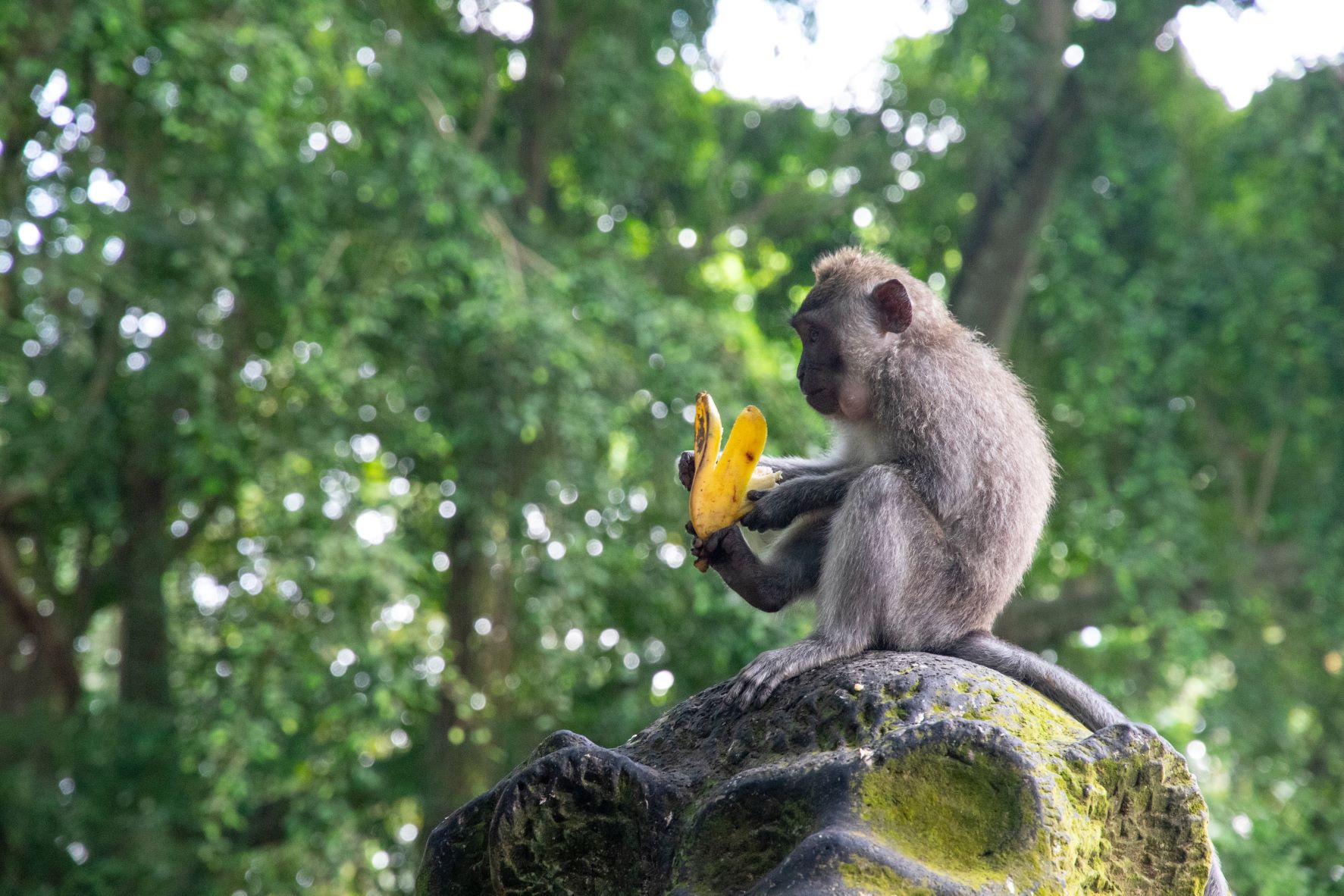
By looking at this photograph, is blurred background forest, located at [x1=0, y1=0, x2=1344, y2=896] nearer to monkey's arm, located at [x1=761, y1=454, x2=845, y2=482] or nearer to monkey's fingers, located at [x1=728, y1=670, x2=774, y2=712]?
monkey's arm, located at [x1=761, y1=454, x2=845, y2=482]

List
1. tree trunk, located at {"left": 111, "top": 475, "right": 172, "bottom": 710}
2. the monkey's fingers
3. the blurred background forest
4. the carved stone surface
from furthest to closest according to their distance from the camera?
tree trunk, located at {"left": 111, "top": 475, "right": 172, "bottom": 710} → the blurred background forest → the monkey's fingers → the carved stone surface

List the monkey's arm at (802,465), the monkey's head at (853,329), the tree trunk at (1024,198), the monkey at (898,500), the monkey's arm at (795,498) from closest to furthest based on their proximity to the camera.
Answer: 1. the monkey at (898,500)
2. the monkey's arm at (795,498)
3. the monkey's head at (853,329)
4. the monkey's arm at (802,465)
5. the tree trunk at (1024,198)

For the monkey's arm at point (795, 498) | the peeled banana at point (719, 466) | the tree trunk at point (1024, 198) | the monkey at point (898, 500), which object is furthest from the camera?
the tree trunk at point (1024, 198)

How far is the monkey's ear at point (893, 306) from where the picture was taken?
461 cm

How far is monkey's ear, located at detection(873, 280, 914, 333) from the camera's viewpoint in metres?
4.61

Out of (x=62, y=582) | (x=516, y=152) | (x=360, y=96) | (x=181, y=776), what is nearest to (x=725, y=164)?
(x=516, y=152)

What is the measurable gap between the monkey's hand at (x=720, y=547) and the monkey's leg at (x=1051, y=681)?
691 mm

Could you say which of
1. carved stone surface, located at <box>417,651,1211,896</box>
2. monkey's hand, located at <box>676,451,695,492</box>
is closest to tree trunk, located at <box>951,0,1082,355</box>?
monkey's hand, located at <box>676,451,695,492</box>

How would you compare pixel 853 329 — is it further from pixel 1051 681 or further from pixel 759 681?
pixel 759 681

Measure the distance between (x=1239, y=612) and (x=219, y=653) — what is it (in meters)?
6.96

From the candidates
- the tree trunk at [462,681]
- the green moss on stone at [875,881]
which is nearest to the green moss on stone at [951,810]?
the green moss on stone at [875,881]

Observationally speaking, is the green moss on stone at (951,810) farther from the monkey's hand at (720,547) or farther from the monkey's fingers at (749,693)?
the monkey's hand at (720,547)

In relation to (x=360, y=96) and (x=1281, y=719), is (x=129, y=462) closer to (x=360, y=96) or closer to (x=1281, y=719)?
(x=360, y=96)

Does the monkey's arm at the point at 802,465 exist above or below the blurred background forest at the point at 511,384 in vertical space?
above
